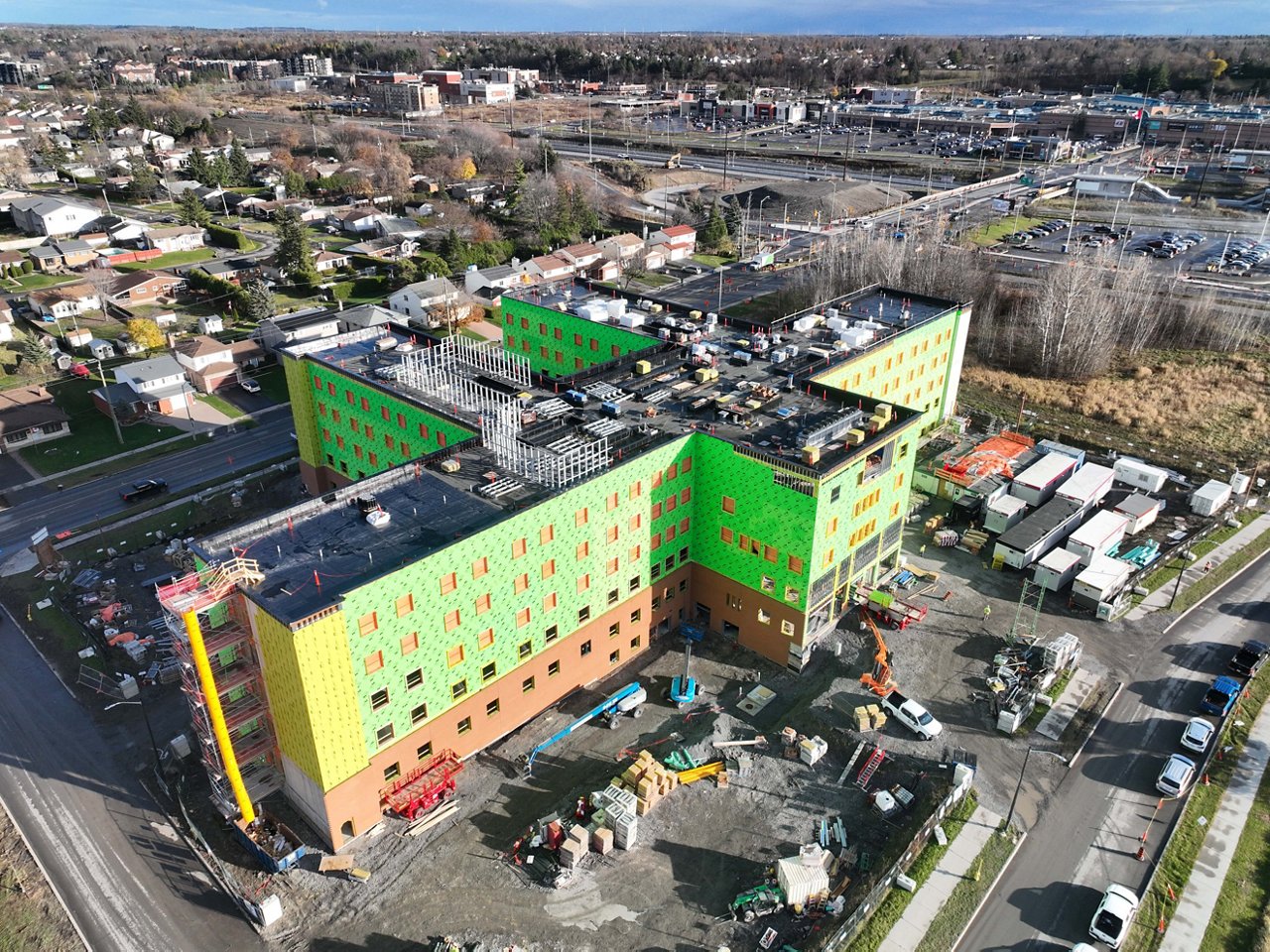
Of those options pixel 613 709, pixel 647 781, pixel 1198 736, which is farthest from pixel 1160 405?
pixel 647 781

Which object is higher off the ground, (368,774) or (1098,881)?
(368,774)

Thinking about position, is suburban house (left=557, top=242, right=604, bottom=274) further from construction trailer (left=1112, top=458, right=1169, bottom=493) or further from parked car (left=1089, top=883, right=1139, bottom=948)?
parked car (left=1089, top=883, right=1139, bottom=948)

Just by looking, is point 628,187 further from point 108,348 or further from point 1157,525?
point 1157,525

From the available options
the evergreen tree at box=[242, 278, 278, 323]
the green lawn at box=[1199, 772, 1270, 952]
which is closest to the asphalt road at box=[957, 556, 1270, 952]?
the green lawn at box=[1199, 772, 1270, 952]

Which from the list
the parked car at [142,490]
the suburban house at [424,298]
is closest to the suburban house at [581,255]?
the suburban house at [424,298]

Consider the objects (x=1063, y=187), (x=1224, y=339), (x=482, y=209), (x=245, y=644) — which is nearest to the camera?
(x=245, y=644)

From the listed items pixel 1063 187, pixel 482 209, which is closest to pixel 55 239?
pixel 482 209
